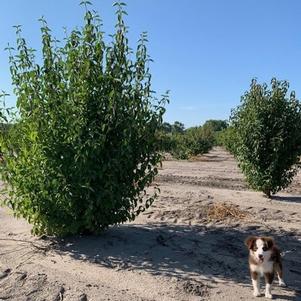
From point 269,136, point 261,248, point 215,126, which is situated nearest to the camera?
point 261,248

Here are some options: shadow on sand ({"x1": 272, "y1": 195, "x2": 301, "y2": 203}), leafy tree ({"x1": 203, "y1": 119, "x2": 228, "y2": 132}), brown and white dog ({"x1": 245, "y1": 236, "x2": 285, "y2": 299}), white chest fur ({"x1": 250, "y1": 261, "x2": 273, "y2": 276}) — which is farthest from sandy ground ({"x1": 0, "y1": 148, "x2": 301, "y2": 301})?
leafy tree ({"x1": 203, "y1": 119, "x2": 228, "y2": 132})

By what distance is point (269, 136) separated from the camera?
11602 mm

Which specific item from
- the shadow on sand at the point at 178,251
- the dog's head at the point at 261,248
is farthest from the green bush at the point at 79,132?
the dog's head at the point at 261,248

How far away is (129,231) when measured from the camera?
7.48 m

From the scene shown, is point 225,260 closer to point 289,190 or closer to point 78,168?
point 78,168

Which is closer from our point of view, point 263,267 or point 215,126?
point 263,267

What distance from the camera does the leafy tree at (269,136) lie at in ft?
37.6

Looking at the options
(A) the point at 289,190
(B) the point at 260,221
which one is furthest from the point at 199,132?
(B) the point at 260,221

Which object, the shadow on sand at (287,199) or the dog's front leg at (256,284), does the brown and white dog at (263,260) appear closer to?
the dog's front leg at (256,284)

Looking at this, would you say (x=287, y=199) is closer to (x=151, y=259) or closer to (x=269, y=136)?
(x=269, y=136)

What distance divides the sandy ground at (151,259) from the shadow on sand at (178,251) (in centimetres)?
1

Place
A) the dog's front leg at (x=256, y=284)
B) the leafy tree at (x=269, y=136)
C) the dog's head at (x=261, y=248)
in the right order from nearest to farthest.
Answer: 1. the dog's head at (x=261, y=248)
2. the dog's front leg at (x=256, y=284)
3. the leafy tree at (x=269, y=136)

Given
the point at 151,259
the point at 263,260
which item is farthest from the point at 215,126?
the point at 263,260

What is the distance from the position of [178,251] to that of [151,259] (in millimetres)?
525
